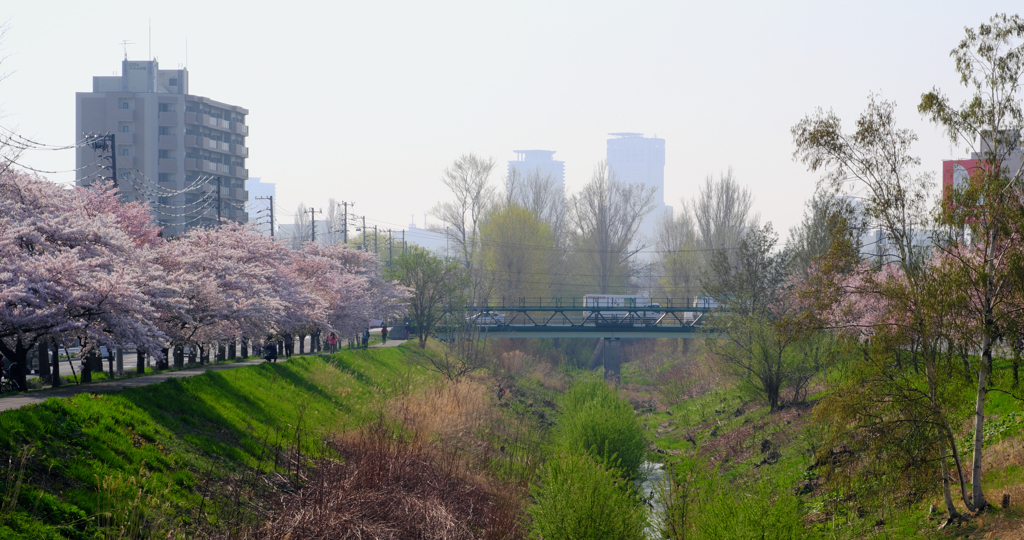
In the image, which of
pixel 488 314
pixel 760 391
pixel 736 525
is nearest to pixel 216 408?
pixel 736 525

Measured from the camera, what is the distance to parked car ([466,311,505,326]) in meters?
50.7

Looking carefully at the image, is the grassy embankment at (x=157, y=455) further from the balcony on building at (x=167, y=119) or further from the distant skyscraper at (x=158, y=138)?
the balcony on building at (x=167, y=119)

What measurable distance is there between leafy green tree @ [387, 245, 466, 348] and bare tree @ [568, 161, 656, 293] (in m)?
27.4

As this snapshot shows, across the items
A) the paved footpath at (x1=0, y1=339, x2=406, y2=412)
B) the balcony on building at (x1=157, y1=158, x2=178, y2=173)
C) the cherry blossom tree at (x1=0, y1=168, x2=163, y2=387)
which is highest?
the balcony on building at (x1=157, y1=158, x2=178, y2=173)

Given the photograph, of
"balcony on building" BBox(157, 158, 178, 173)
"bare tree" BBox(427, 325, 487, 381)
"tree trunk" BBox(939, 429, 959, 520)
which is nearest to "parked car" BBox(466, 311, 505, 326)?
"bare tree" BBox(427, 325, 487, 381)

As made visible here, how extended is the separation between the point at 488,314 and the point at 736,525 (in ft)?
157

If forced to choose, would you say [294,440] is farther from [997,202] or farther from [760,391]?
[760,391]

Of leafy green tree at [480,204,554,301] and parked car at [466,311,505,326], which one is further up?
leafy green tree at [480,204,554,301]

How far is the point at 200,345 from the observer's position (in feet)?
84.1

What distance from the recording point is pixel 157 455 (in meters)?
13.7

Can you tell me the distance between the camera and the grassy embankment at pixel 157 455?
1023 centimetres

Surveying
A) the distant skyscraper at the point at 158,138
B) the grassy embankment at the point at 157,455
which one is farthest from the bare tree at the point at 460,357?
the distant skyscraper at the point at 158,138

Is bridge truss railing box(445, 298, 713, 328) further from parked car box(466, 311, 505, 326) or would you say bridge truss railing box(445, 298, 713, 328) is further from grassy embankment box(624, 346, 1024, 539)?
grassy embankment box(624, 346, 1024, 539)

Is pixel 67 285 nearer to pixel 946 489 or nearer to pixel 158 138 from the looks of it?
pixel 946 489
